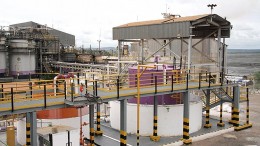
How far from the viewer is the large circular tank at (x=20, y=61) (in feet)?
143

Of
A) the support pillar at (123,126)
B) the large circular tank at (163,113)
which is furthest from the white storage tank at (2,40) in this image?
the support pillar at (123,126)

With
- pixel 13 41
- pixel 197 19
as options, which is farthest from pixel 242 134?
pixel 13 41

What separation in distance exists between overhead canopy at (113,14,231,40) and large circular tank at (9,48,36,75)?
20.5 metres

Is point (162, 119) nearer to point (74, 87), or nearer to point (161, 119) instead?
point (161, 119)

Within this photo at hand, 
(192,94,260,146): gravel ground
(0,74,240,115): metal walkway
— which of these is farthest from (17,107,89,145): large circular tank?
(192,94,260,146): gravel ground

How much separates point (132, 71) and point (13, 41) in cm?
2705

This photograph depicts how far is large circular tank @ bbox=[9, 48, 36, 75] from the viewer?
143 ft

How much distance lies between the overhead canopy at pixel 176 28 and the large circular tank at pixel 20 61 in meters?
20.5

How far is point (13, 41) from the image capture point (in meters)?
42.8

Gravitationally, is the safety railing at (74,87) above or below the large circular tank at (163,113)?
above

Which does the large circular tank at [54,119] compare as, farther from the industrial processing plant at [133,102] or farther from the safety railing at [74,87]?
the safety railing at [74,87]

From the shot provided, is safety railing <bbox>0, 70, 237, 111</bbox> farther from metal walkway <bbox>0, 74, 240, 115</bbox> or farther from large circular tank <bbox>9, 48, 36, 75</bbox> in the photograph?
large circular tank <bbox>9, 48, 36, 75</bbox>

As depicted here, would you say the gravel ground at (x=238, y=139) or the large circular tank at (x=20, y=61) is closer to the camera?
the gravel ground at (x=238, y=139)

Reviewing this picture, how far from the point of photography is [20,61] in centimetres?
4406
